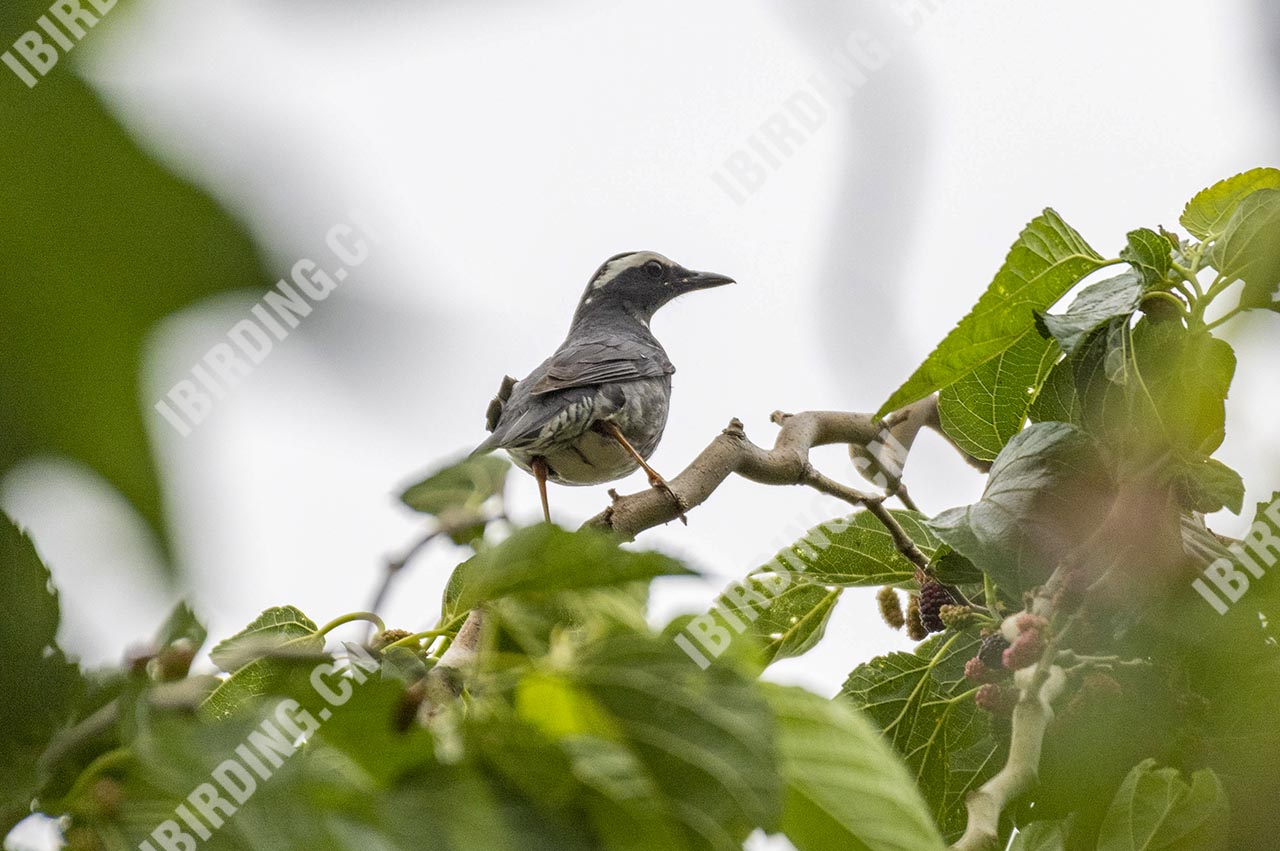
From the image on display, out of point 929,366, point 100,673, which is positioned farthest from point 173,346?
point 929,366

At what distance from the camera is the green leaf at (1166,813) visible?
209cm

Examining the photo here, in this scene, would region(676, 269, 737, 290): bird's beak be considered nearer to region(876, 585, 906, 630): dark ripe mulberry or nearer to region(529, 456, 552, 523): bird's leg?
region(529, 456, 552, 523): bird's leg

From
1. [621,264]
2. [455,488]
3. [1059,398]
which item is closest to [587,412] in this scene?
[621,264]

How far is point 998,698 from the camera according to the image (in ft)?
7.64

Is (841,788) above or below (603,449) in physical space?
above

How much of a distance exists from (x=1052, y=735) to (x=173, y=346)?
2.13 metres

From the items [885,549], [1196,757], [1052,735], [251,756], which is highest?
[251,756]

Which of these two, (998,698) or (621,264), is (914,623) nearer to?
(998,698)

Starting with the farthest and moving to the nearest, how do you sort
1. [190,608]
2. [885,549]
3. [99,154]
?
[885,549]
[190,608]
[99,154]

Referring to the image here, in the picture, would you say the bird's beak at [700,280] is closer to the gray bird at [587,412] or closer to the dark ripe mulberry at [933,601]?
the gray bird at [587,412]

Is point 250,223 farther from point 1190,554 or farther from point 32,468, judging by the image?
point 1190,554

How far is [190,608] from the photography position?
597mm

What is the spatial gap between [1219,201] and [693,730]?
2.03m

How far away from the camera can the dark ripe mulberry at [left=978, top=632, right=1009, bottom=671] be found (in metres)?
2.35
